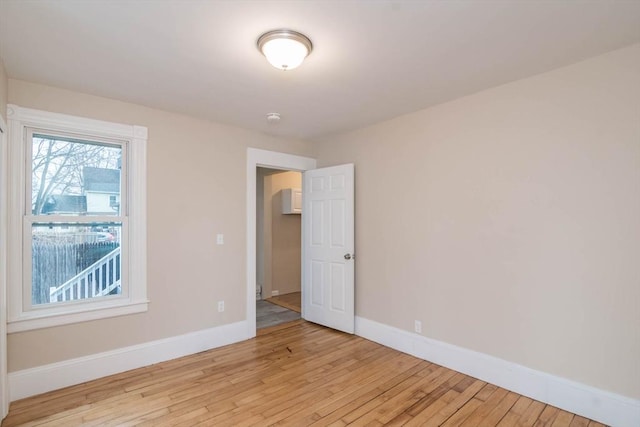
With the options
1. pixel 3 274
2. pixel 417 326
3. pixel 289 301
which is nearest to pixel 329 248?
pixel 417 326

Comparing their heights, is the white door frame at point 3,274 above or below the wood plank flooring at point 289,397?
above

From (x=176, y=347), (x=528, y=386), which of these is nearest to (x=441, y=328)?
(x=528, y=386)

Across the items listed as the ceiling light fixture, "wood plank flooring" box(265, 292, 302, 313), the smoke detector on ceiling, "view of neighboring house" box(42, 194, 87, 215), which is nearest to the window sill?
"view of neighboring house" box(42, 194, 87, 215)

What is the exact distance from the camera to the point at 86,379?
8.95 feet

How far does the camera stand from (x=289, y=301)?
549cm

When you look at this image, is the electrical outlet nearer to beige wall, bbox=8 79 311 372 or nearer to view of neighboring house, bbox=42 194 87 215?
beige wall, bbox=8 79 311 372

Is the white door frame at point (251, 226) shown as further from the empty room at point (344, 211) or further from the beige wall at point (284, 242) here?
the beige wall at point (284, 242)

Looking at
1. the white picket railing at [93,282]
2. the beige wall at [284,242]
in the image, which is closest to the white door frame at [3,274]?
the white picket railing at [93,282]

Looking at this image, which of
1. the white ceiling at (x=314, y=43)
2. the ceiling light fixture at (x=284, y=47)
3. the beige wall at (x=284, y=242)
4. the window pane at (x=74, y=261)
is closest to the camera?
the white ceiling at (x=314, y=43)

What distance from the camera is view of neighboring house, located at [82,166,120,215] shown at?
2.86m

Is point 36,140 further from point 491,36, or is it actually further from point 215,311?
point 491,36

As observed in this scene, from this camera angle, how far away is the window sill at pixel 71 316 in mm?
2482

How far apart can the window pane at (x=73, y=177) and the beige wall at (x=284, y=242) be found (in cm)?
315

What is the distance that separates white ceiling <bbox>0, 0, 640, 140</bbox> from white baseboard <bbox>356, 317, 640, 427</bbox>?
7.67 feet
